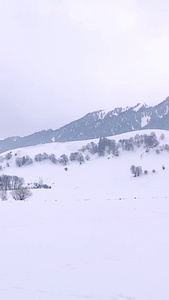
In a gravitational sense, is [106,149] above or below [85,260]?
above

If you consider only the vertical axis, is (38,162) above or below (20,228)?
above

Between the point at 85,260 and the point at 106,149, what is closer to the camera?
the point at 85,260

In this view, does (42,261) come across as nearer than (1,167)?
Yes

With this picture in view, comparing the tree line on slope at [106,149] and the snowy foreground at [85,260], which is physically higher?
the tree line on slope at [106,149]

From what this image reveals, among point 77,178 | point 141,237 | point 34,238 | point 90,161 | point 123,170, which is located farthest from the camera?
point 90,161

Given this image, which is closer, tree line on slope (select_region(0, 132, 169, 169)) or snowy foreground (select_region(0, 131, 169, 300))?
snowy foreground (select_region(0, 131, 169, 300))

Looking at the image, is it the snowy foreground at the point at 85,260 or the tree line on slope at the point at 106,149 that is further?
the tree line on slope at the point at 106,149

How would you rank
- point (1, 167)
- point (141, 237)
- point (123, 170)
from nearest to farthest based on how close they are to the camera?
point (141, 237) < point (123, 170) < point (1, 167)

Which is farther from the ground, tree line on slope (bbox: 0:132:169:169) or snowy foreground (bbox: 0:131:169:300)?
tree line on slope (bbox: 0:132:169:169)

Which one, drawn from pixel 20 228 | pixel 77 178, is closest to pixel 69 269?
pixel 20 228

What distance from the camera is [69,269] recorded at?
1002 centimetres

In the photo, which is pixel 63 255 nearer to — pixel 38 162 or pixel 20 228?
pixel 20 228

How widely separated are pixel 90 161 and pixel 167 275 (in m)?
166

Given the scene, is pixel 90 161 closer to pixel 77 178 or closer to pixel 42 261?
pixel 77 178
